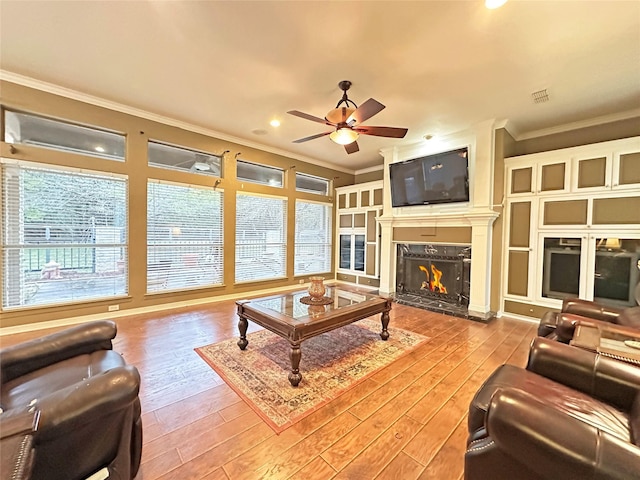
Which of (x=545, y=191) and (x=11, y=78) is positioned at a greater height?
(x=11, y=78)

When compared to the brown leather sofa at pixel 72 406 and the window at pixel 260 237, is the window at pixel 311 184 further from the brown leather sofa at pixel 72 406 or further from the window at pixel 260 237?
the brown leather sofa at pixel 72 406

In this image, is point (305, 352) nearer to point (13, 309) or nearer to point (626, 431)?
point (626, 431)

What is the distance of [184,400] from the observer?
1991 mm

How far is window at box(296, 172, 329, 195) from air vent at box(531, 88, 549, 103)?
4170mm

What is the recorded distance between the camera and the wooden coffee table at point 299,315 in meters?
2.19

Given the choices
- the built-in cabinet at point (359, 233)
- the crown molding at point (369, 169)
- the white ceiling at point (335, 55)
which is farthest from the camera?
the crown molding at point (369, 169)

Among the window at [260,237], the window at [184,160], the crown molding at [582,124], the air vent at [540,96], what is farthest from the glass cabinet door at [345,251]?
the air vent at [540,96]

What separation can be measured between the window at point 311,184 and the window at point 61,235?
11.0 ft

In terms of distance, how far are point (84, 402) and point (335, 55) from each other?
3080 mm

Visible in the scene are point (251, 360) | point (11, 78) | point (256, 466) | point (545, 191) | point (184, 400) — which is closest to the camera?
point (256, 466)

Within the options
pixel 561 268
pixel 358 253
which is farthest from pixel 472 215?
pixel 358 253

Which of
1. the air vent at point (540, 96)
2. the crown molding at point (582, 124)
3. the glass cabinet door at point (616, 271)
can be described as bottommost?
the glass cabinet door at point (616, 271)

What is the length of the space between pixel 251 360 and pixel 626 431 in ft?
8.21

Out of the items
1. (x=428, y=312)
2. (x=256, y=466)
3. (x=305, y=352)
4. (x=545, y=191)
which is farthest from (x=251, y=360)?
(x=545, y=191)
